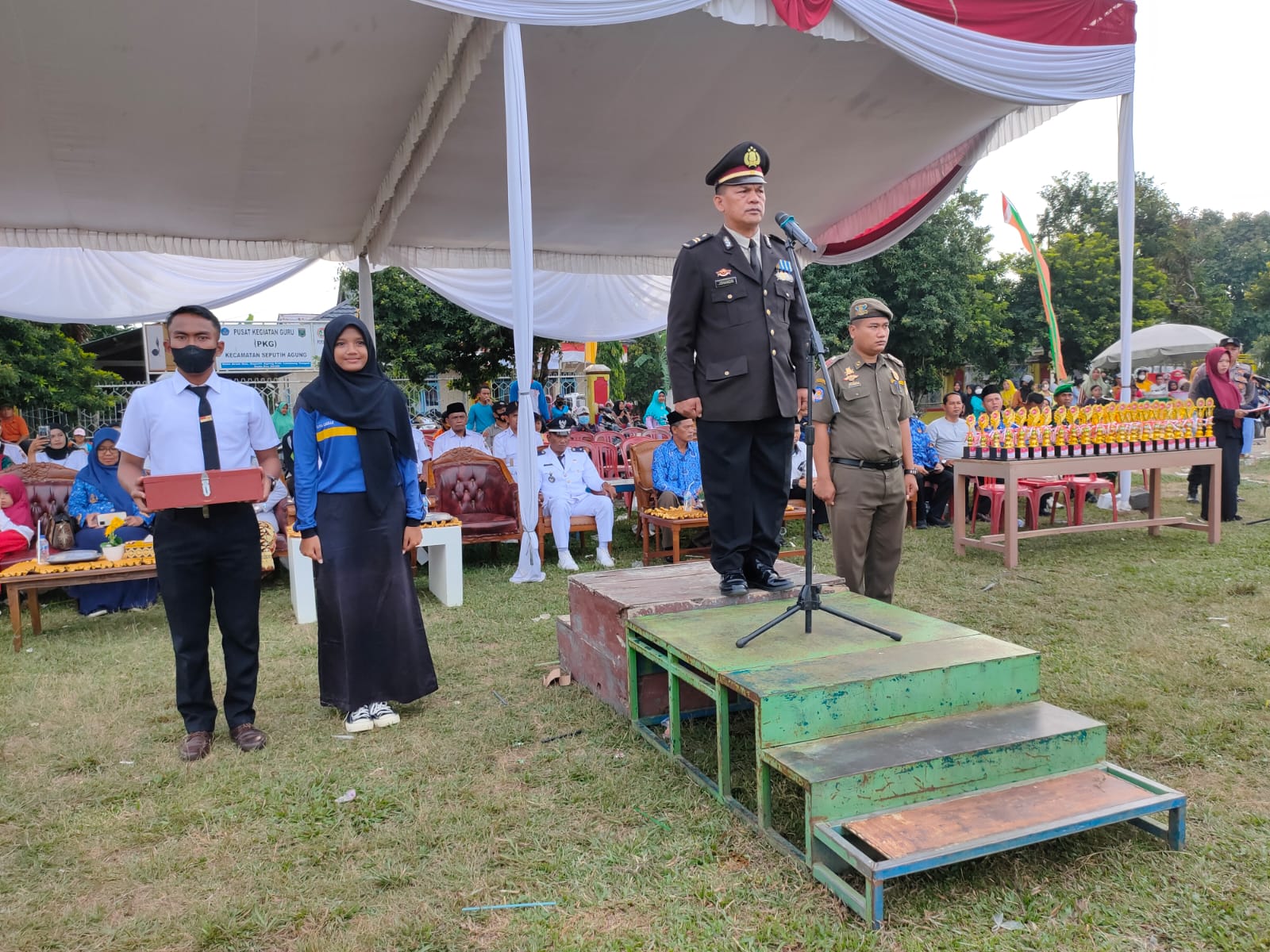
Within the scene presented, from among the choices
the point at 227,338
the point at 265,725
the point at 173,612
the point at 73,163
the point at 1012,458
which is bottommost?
the point at 265,725

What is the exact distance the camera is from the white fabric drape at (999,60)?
6.26m

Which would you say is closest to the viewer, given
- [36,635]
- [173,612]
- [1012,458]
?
[173,612]

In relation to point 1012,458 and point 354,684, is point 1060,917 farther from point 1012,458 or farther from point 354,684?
point 1012,458

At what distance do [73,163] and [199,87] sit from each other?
2.25 meters

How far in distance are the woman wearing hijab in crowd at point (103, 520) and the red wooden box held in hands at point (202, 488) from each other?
131 inches

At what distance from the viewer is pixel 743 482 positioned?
11.7ft

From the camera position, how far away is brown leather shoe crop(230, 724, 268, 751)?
3590 mm

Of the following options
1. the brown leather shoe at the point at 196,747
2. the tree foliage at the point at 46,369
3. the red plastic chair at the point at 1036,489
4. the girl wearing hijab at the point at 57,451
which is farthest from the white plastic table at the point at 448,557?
the tree foliage at the point at 46,369

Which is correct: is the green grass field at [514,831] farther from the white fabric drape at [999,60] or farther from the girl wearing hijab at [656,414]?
the girl wearing hijab at [656,414]

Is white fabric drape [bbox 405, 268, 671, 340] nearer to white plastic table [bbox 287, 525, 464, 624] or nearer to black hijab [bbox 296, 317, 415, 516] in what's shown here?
white plastic table [bbox 287, 525, 464, 624]

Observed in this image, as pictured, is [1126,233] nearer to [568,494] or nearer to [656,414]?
[568,494]

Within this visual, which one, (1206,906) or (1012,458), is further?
(1012,458)

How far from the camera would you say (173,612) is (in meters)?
3.50

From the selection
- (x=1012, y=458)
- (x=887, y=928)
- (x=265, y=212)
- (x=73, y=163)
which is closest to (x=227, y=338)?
(x=265, y=212)
